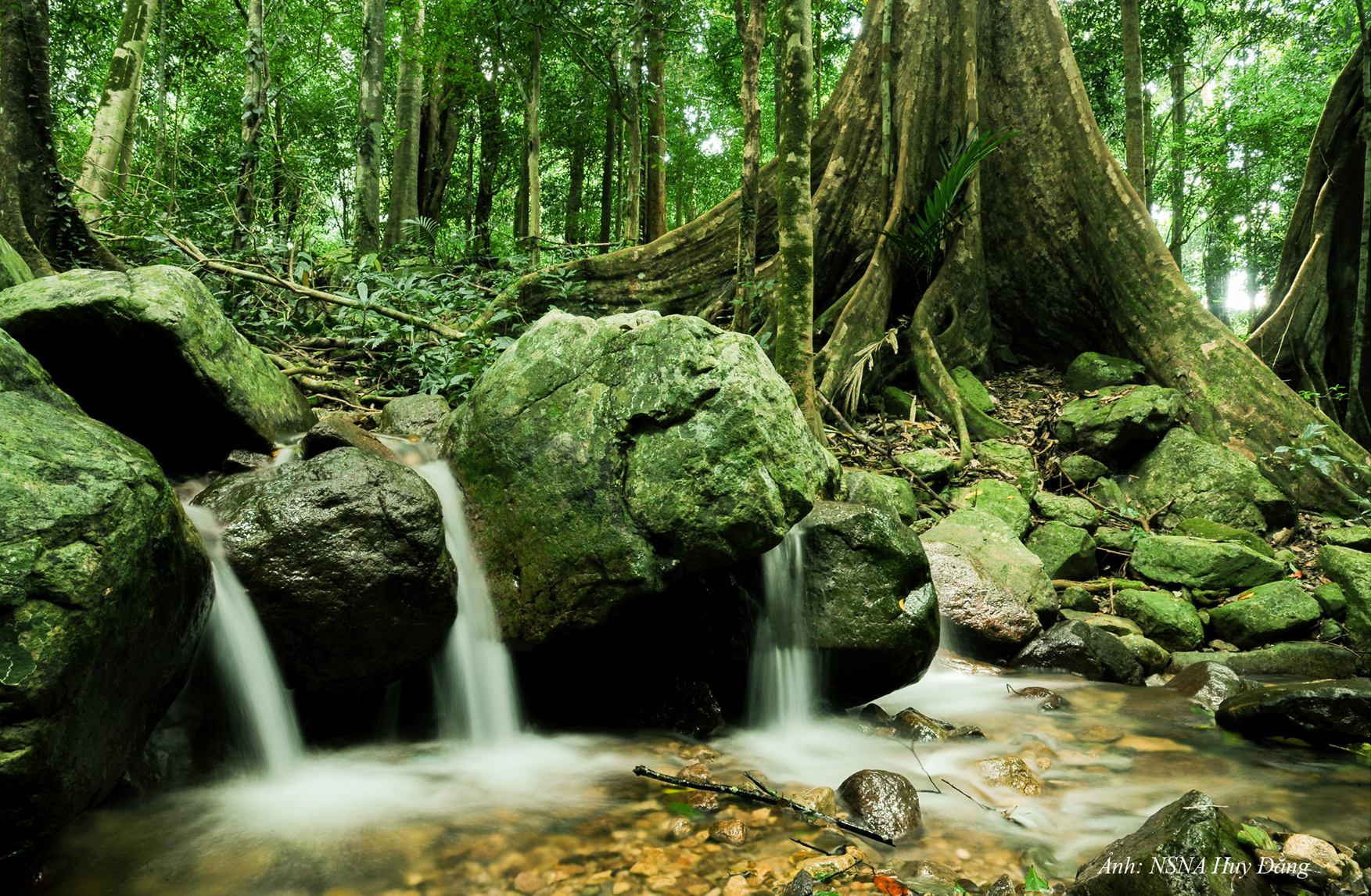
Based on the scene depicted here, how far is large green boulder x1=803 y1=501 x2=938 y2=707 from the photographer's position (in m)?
4.05

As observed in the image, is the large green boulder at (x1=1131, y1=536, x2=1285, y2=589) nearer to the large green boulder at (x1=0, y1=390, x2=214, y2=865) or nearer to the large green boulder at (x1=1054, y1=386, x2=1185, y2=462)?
the large green boulder at (x1=1054, y1=386, x2=1185, y2=462)

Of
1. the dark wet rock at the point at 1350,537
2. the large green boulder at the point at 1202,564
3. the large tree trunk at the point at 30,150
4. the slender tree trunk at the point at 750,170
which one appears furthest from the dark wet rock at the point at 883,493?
the large tree trunk at the point at 30,150

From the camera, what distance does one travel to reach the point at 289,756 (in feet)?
11.0

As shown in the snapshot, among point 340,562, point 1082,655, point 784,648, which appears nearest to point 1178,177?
point 1082,655

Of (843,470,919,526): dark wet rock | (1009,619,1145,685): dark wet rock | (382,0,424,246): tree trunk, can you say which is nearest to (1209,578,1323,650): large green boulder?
(1009,619,1145,685): dark wet rock

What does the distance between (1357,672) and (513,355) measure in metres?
5.70

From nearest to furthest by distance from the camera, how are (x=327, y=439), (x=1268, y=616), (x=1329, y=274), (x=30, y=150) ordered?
1. (x=327, y=439)
2. (x=1268, y=616)
3. (x=30, y=150)
4. (x=1329, y=274)

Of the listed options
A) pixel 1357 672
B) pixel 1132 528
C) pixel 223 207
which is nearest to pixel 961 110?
pixel 1132 528

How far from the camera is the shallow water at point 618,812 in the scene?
258 centimetres

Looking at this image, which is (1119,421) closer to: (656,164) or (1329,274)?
(1329,274)

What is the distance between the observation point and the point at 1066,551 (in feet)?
20.0

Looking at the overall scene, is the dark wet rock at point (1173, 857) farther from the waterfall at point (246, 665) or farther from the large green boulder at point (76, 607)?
the waterfall at point (246, 665)

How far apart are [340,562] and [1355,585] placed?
6.43 metres

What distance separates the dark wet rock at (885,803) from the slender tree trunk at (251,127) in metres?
8.13
